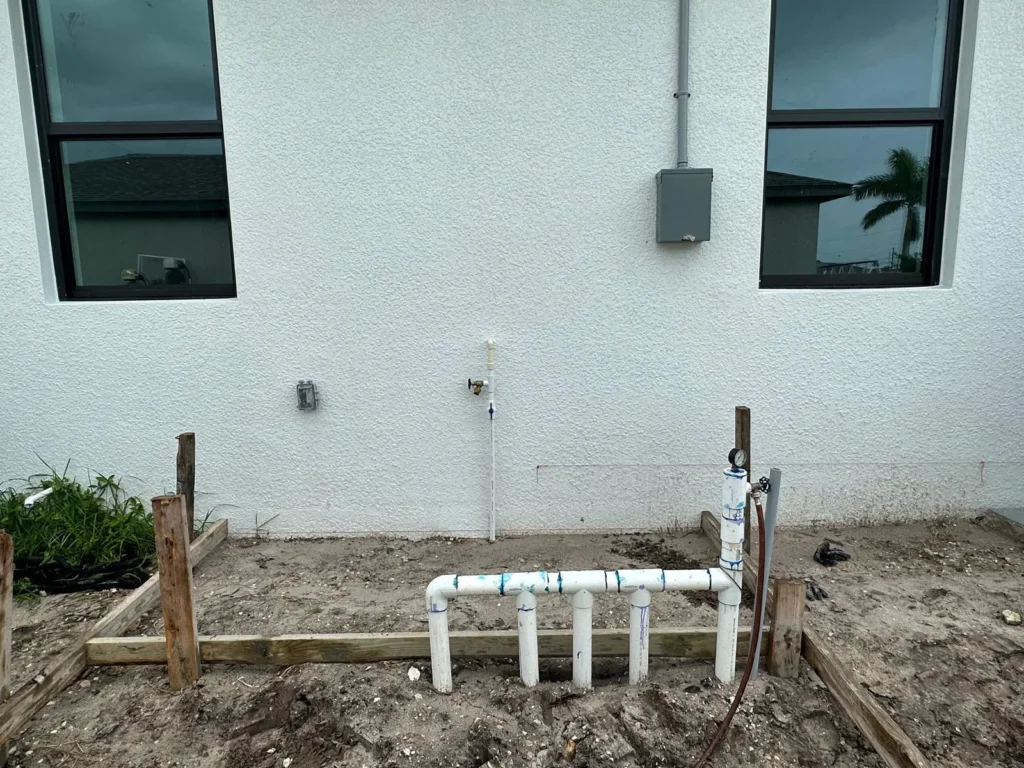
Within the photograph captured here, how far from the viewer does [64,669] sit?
2.07 m

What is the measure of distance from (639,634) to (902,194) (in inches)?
Result: 131

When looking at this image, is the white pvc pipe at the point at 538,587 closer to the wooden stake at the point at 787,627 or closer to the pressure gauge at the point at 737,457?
the wooden stake at the point at 787,627

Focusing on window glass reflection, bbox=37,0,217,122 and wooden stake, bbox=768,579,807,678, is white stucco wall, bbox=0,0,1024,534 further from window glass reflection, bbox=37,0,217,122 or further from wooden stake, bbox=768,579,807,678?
wooden stake, bbox=768,579,807,678

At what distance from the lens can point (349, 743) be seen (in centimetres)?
181

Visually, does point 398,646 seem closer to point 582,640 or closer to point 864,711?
point 582,640

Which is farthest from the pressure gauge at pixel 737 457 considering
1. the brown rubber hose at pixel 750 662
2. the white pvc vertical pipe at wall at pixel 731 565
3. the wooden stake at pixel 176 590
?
the wooden stake at pixel 176 590

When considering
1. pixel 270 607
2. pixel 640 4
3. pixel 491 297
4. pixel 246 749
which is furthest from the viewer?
pixel 491 297

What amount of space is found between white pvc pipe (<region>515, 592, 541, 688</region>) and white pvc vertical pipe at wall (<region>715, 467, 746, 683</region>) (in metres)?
0.68

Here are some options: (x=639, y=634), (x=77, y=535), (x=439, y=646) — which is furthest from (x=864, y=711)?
(x=77, y=535)

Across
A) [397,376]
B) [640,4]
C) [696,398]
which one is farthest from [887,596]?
[640,4]

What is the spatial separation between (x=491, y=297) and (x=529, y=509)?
1.37 m

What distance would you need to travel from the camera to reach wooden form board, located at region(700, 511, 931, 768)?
161 cm

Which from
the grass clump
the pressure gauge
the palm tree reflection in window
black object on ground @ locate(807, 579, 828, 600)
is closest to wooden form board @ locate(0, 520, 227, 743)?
the grass clump

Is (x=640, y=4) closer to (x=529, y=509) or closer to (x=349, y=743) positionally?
(x=529, y=509)
